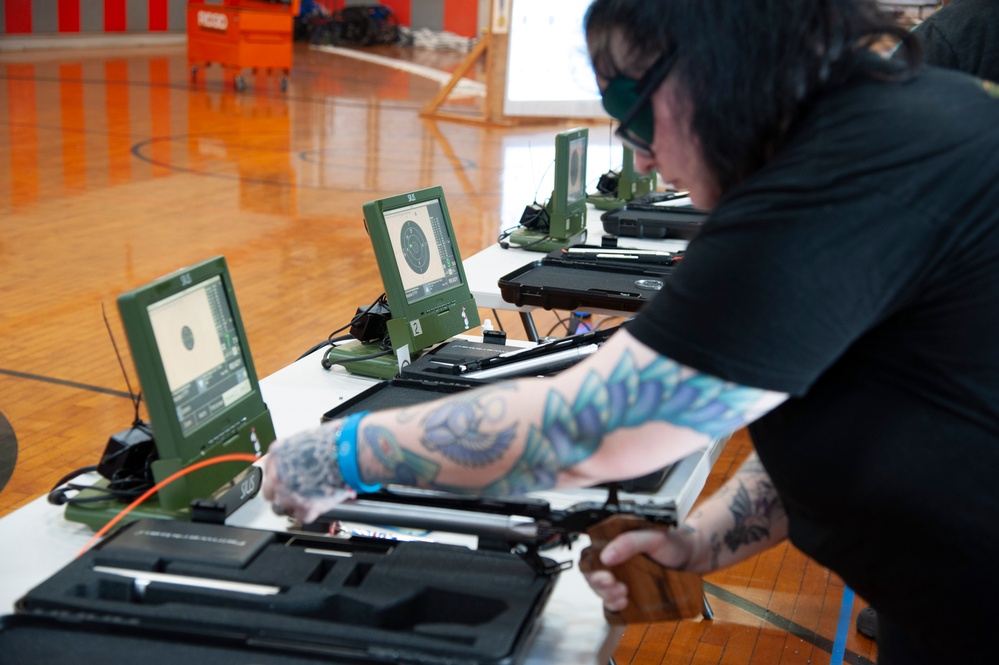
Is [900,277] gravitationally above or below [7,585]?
above

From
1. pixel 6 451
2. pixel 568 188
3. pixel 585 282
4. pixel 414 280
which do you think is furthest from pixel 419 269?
pixel 6 451

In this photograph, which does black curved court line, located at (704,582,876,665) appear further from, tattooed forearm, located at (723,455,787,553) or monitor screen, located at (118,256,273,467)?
monitor screen, located at (118,256,273,467)

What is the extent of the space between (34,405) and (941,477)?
328 cm

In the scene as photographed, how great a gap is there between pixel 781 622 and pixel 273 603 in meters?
1.74

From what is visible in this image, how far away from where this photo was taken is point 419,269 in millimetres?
2186

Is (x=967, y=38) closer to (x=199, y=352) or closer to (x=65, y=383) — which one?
(x=199, y=352)

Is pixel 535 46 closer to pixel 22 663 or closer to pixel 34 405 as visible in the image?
pixel 34 405

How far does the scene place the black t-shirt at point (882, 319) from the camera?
0.82 metres

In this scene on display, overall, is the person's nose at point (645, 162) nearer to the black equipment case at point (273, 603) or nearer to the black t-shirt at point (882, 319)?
the black t-shirt at point (882, 319)

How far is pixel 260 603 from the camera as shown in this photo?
1100 mm

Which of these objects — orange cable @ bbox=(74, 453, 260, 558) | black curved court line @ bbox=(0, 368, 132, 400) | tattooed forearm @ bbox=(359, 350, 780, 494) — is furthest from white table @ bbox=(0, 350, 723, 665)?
black curved court line @ bbox=(0, 368, 132, 400)

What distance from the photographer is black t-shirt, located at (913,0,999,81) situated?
2051mm

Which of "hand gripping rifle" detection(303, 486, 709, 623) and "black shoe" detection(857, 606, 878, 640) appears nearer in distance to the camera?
"hand gripping rifle" detection(303, 486, 709, 623)

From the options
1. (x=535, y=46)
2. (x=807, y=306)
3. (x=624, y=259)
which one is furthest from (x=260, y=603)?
(x=535, y=46)
